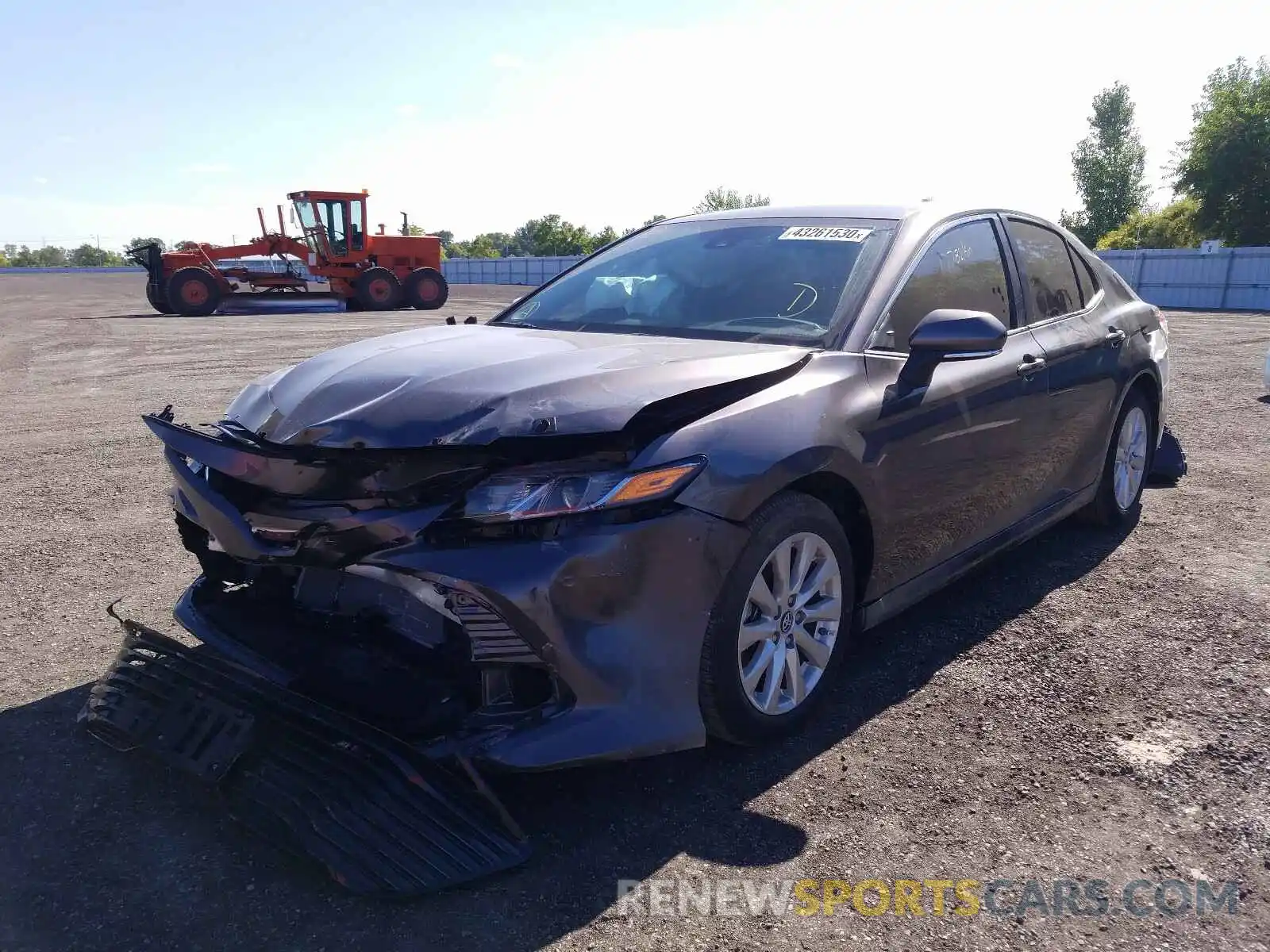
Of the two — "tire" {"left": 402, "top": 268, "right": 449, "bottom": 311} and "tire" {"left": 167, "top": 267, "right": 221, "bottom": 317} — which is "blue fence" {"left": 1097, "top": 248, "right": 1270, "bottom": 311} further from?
"tire" {"left": 167, "top": 267, "right": 221, "bottom": 317}

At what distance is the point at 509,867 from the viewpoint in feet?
7.51

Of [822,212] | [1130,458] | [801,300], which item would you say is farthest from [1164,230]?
[801,300]

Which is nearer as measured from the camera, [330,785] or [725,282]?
[330,785]

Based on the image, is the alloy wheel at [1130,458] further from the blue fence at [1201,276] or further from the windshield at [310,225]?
the blue fence at [1201,276]

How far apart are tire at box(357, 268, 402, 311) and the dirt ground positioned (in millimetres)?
21479

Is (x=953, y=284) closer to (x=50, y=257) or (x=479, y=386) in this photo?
(x=479, y=386)

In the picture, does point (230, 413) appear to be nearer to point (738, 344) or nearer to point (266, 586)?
point (266, 586)

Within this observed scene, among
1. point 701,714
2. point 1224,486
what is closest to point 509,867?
point 701,714

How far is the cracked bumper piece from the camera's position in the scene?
7.26 feet

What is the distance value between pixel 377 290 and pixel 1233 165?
42.3m

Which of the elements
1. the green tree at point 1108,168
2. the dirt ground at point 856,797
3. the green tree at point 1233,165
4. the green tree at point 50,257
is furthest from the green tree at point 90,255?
the dirt ground at point 856,797

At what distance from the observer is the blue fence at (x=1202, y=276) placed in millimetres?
31125

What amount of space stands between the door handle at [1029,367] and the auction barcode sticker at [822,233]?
83cm

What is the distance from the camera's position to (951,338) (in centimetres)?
309
